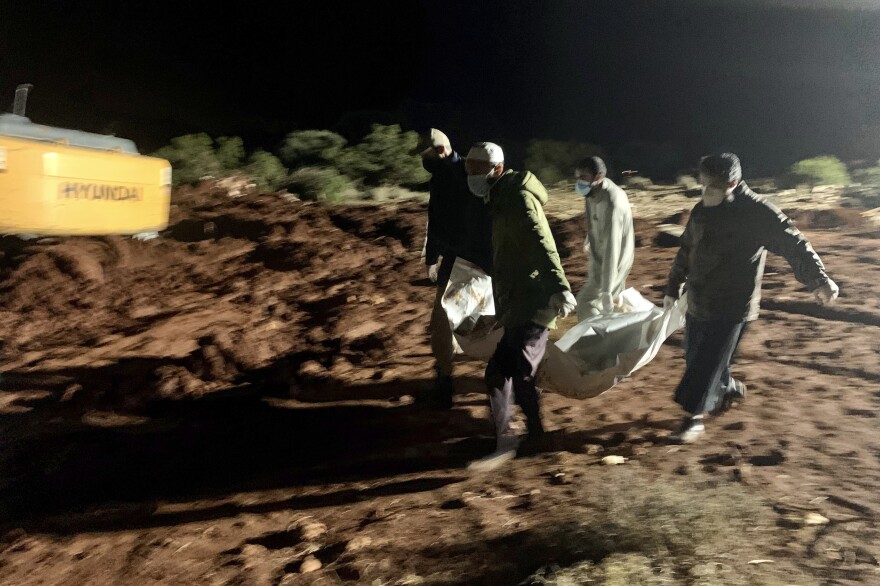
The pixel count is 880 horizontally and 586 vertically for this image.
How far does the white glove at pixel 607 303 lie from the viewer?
3.56 m

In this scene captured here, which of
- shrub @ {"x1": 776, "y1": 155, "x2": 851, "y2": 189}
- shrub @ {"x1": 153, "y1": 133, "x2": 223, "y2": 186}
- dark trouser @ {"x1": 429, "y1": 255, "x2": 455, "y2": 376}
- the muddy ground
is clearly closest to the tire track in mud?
the muddy ground

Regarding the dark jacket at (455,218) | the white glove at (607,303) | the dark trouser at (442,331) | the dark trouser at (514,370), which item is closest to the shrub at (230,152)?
the dark jacket at (455,218)

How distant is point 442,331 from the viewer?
140 inches

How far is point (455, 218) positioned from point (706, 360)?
4.77 ft

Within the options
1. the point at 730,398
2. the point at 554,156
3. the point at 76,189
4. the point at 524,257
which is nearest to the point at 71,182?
the point at 76,189

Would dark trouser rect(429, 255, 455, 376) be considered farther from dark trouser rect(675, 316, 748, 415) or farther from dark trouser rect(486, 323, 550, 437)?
dark trouser rect(675, 316, 748, 415)

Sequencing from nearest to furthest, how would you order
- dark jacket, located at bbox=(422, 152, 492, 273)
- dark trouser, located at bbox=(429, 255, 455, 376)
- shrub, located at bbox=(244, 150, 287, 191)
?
dark jacket, located at bbox=(422, 152, 492, 273) → dark trouser, located at bbox=(429, 255, 455, 376) → shrub, located at bbox=(244, 150, 287, 191)

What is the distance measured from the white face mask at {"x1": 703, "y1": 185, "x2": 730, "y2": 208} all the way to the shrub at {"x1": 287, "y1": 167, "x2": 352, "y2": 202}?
4.87m

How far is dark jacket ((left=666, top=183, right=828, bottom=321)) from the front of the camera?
2.83m

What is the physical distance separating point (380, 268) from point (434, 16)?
2.34 metres

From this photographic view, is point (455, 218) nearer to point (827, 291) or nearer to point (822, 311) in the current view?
point (827, 291)

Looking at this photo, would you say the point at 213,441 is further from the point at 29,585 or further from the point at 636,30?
the point at 636,30

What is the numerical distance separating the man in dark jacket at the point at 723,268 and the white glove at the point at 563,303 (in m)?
0.68

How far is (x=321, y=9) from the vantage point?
6844 millimetres
